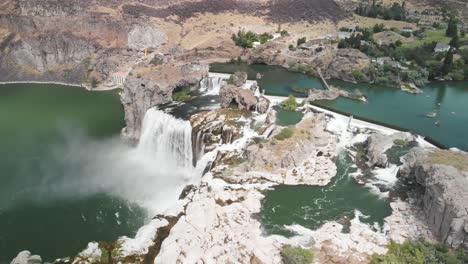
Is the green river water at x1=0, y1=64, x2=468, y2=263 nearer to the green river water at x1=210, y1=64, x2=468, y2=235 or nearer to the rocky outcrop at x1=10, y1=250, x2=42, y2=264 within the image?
the green river water at x1=210, y1=64, x2=468, y2=235

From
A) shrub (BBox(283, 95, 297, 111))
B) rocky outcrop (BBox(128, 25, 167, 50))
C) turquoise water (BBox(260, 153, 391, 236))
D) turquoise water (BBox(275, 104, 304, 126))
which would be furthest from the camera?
rocky outcrop (BBox(128, 25, 167, 50))

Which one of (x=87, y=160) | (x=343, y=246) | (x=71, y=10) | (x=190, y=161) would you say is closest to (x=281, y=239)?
(x=343, y=246)

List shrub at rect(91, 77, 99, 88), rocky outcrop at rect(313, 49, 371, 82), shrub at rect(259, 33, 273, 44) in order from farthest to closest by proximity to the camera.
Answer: shrub at rect(259, 33, 273, 44) → shrub at rect(91, 77, 99, 88) → rocky outcrop at rect(313, 49, 371, 82)

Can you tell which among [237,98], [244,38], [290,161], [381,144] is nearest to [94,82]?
[244,38]

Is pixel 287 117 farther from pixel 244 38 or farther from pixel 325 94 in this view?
pixel 244 38

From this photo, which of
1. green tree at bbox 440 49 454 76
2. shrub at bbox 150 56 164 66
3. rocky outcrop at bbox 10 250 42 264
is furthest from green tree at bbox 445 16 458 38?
rocky outcrop at bbox 10 250 42 264
